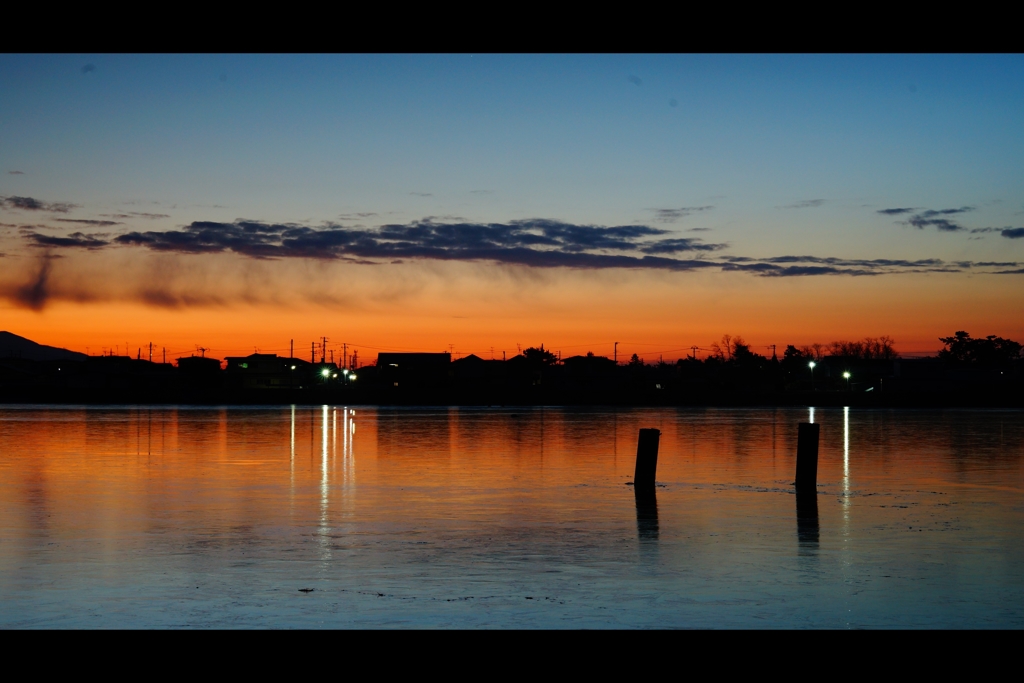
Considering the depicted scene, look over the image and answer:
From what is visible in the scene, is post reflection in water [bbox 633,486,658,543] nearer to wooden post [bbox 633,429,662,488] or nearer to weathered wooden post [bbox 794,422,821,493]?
wooden post [bbox 633,429,662,488]

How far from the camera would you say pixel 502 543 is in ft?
43.7

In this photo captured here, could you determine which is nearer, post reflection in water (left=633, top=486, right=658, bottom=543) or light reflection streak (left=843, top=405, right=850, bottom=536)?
post reflection in water (left=633, top=486, right=658, bottom=543)

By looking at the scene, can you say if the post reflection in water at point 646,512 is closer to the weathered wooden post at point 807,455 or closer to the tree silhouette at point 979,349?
the weathered wooden post at point 807,455

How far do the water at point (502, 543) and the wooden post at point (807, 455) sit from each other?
381 millimetres

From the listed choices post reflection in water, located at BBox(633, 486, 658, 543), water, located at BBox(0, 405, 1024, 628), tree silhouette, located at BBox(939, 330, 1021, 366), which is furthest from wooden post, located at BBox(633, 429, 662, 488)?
tree silhouette, located at BBox(939, 330, 1021, 366)

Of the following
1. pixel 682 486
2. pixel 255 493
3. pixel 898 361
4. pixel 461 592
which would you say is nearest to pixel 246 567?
pixel 461 592

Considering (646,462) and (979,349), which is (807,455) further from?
(979,349)

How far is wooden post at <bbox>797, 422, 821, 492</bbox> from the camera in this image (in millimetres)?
19922

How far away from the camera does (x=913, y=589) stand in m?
10.3

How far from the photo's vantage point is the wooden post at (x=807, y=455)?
19.9 m

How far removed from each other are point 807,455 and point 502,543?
8.95 m

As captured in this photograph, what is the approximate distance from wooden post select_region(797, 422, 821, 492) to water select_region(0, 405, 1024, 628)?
1.25 feet

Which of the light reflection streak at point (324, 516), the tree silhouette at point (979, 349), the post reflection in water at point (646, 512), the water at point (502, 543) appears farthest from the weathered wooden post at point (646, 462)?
the tree silhouette at point (979, 349)
